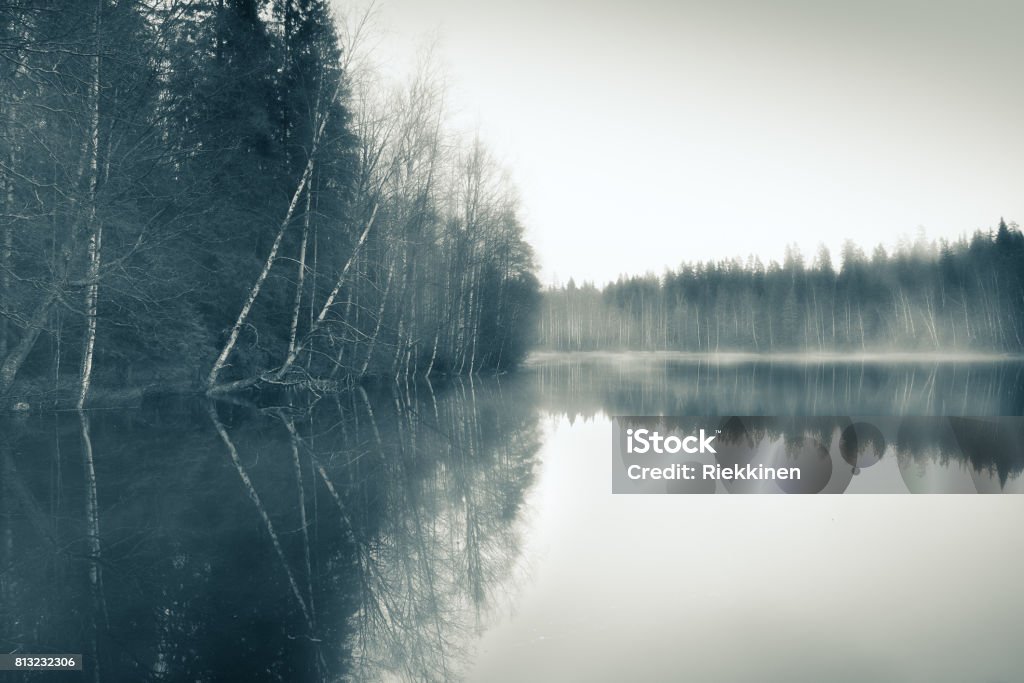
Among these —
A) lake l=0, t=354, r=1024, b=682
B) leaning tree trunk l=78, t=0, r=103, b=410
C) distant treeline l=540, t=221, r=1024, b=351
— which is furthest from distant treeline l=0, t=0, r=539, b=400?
distant treeline l=540, t=221, r=1024, b=351

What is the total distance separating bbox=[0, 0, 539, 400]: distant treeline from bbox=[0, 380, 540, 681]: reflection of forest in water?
462cm

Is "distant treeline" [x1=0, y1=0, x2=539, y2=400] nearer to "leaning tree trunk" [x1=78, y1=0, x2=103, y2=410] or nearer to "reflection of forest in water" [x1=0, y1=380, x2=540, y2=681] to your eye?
"leaning tree trunk" [x1=78, y1=0, x2=103, y2=410]

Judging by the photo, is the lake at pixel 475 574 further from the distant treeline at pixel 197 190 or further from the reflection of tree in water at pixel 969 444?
the distant treeline at pixel 197 190

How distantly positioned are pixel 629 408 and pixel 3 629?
13.6 metres

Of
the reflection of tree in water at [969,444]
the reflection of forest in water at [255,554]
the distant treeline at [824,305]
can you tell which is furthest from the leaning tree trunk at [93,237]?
the distant treeline at [824,305]

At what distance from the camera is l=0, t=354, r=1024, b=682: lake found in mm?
3115

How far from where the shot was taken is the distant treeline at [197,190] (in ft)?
38.0

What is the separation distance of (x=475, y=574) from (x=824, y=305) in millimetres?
88624

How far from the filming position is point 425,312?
32031mm

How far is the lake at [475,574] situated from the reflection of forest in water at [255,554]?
20 mm

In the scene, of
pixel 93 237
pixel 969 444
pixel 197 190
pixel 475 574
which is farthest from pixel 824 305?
pixel 475 574

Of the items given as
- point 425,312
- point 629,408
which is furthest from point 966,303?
point 629,408

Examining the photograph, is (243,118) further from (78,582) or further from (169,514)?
(78,582)

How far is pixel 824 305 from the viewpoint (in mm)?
82500
